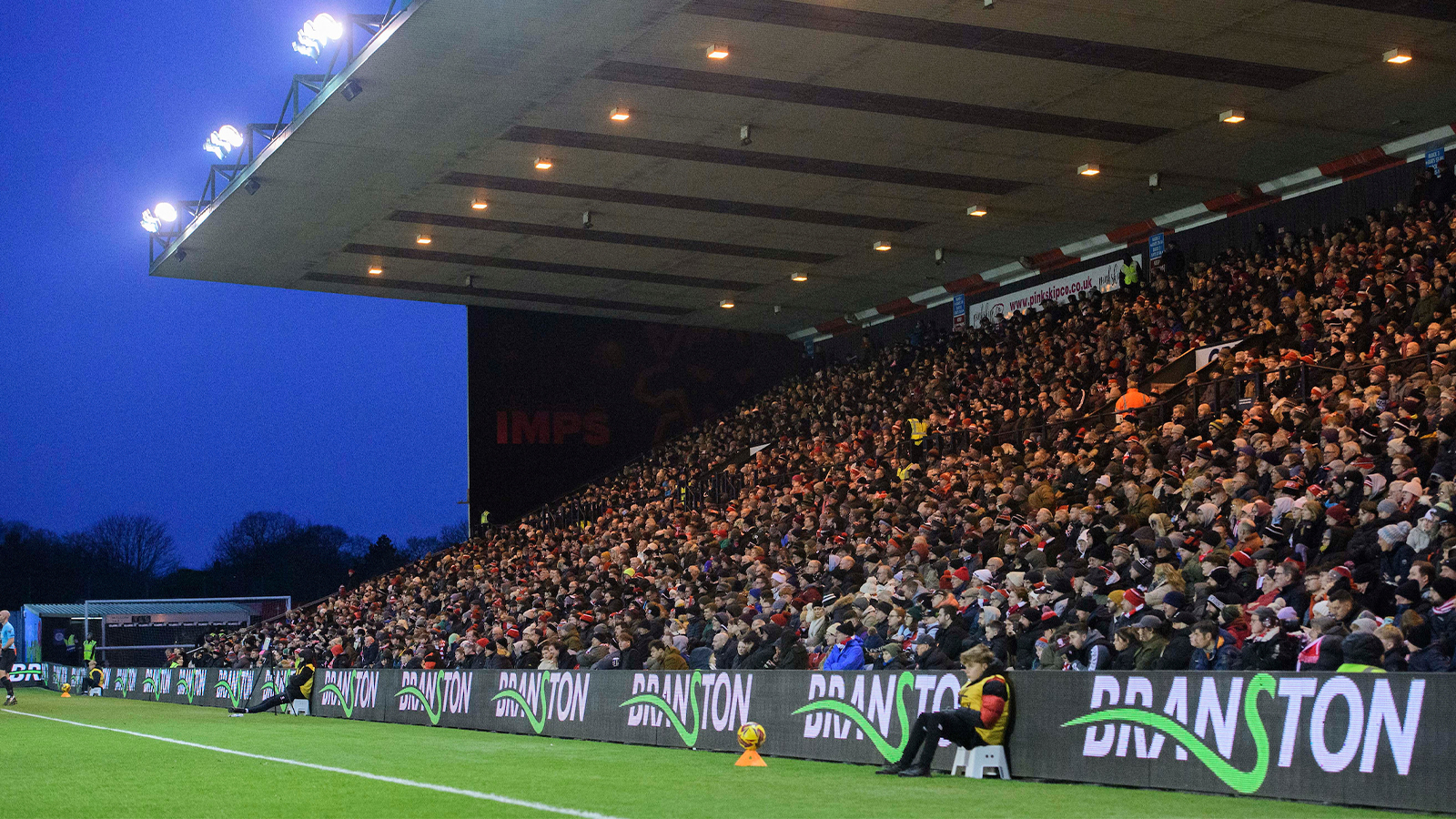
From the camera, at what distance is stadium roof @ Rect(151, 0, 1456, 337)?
69.6ft

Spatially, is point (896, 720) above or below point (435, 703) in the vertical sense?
above

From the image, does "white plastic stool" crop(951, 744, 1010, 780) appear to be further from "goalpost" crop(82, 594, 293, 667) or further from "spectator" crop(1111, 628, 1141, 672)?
"goalpost" crop(82, 594, 293, 667)

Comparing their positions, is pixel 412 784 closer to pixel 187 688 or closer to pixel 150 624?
pixel 187 688

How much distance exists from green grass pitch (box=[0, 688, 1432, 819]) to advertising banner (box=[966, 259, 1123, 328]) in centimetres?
1977

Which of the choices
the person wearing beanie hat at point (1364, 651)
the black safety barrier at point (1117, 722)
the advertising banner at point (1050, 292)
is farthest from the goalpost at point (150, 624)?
the person wearing beanie hat at point (1364, 651)

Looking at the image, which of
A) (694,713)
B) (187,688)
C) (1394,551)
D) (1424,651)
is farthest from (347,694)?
(1424,651)

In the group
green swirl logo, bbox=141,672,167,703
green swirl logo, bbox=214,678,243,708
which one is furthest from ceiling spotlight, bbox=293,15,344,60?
green swirl logo, bbox=141,672,167,703

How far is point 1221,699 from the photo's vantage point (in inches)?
428

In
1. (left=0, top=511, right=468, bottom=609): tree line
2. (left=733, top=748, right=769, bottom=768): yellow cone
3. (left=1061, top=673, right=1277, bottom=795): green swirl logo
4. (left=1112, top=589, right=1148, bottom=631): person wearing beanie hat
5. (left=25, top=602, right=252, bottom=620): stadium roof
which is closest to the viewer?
(left=1061, top=673, right=1277, bottom=795): green swirl logo

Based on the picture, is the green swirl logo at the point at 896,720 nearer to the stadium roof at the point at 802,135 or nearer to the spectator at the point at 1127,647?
the spectator at the point at 1127,647

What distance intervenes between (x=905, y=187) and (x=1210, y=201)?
647cm

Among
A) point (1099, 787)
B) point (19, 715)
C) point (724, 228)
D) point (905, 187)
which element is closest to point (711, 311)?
point (724, 228)

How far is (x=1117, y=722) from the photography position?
38.7ft

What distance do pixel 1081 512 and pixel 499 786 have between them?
9147 millimetres
